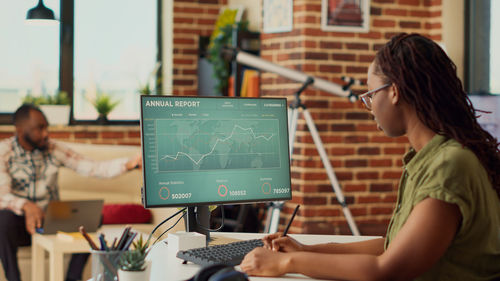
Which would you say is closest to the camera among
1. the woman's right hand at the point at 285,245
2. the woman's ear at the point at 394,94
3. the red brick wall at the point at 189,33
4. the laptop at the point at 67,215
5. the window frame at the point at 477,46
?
the woman's ear at the point at 394,94

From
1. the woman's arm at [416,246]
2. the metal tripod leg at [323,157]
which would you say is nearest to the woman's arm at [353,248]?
the woman's arm at [416,246]

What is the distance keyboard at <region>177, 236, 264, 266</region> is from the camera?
5.40 ft

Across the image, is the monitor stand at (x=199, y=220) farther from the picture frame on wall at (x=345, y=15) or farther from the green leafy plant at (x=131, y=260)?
the picture frame on wall at (x=345, y=15)

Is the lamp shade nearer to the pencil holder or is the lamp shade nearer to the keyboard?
the keyboard

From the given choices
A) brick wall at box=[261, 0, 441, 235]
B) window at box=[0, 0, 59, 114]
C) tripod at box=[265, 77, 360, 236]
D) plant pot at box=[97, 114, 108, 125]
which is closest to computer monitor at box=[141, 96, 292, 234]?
tripod at box=[265, 77, 360, 236]

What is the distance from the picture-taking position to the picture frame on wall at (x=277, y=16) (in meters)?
4.24

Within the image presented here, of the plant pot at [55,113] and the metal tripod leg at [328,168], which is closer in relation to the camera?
the metal tripod leg at [328,168]

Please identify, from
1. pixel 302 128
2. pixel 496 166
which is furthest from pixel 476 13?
pixel 496 166

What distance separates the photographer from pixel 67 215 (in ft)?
11.5

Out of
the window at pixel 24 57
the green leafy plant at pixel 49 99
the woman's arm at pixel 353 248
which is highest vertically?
the window at pixel 24 57

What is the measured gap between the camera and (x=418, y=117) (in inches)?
55.3

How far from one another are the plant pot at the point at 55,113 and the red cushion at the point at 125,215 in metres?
1.44

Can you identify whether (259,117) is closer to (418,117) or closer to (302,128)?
(418,117)

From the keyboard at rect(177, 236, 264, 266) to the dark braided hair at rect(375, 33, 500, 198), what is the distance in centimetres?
62
